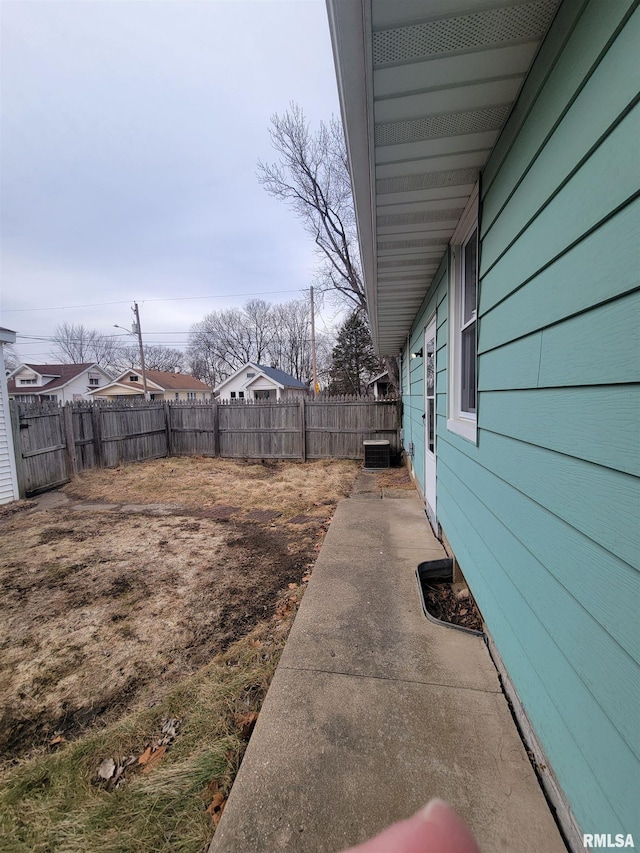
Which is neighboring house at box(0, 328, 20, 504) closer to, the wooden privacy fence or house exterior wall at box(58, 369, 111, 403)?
the wooden privacy fence

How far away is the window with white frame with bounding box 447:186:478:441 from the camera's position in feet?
7.66

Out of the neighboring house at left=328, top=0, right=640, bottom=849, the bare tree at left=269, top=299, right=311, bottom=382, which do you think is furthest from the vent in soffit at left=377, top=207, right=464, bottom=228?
the bare tree at left=269, top=299, right=311, bottom=382

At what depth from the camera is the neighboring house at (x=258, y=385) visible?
74.6ft

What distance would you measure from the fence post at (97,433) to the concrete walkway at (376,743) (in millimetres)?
7860

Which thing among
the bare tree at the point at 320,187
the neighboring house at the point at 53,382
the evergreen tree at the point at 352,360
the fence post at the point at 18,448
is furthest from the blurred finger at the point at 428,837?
the neighboring house at the point at 53,382

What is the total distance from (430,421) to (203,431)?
7.88 metres

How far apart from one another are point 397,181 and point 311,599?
2809mm

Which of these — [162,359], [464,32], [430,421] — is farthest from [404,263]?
[162,359]

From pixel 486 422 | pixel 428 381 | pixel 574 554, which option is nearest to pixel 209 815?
pixel 574 554

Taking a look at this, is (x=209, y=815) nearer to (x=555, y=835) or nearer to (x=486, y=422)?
(x=555, y=835)

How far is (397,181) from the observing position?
1.89 metres

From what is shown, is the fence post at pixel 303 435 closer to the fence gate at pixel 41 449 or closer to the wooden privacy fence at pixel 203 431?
the wooden privacy fence at pixel 203 431

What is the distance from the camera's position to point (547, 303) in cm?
112

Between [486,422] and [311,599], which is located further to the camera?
[311,599]
